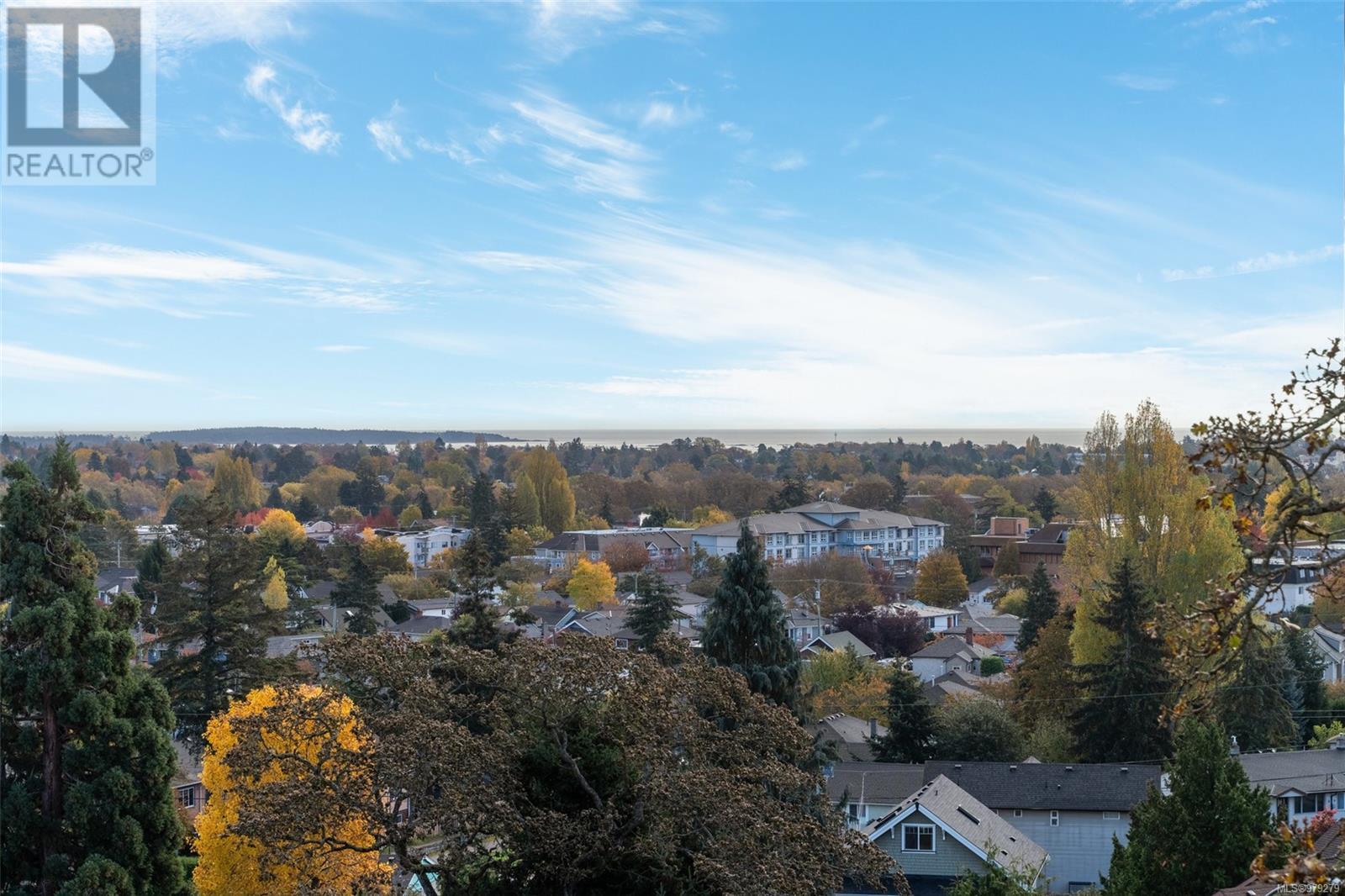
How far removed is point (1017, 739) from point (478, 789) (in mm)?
20691

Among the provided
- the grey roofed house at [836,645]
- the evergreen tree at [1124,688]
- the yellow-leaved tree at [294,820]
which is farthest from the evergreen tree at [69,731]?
the grey roofed house at [836,645]

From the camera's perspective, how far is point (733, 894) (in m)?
9.45

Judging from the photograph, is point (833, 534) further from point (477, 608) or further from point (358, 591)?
point (477, 608)

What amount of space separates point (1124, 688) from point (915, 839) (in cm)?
791

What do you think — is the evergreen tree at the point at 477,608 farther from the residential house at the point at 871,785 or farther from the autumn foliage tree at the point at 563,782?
the autumn foliage tree at the point at 563,782

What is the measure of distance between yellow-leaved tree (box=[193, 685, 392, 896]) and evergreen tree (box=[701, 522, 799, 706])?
21.0 feet

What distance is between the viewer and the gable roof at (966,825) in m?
19.9

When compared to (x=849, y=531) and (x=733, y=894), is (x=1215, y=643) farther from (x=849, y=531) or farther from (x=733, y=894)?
(x=849, y=531)

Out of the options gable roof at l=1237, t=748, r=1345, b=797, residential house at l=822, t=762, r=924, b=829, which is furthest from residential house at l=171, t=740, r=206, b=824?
gable roof at l=1237, t=748, r=1345, b=797

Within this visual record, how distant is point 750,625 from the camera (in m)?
18.0

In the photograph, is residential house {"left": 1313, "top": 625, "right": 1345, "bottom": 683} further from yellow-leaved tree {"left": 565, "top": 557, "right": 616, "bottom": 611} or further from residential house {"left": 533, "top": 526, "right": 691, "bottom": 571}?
residential house {"left": 533, "top": 526, "right": 691, "bottom": 571}

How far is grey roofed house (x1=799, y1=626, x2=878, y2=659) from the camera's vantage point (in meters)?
38.8

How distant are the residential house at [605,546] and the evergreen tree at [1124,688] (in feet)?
145

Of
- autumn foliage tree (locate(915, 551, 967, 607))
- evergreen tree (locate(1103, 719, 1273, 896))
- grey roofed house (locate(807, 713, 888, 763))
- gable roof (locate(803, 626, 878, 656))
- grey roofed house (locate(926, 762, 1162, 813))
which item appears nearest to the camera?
evergreen tree (locate(1103, 719, 1273, 896))
